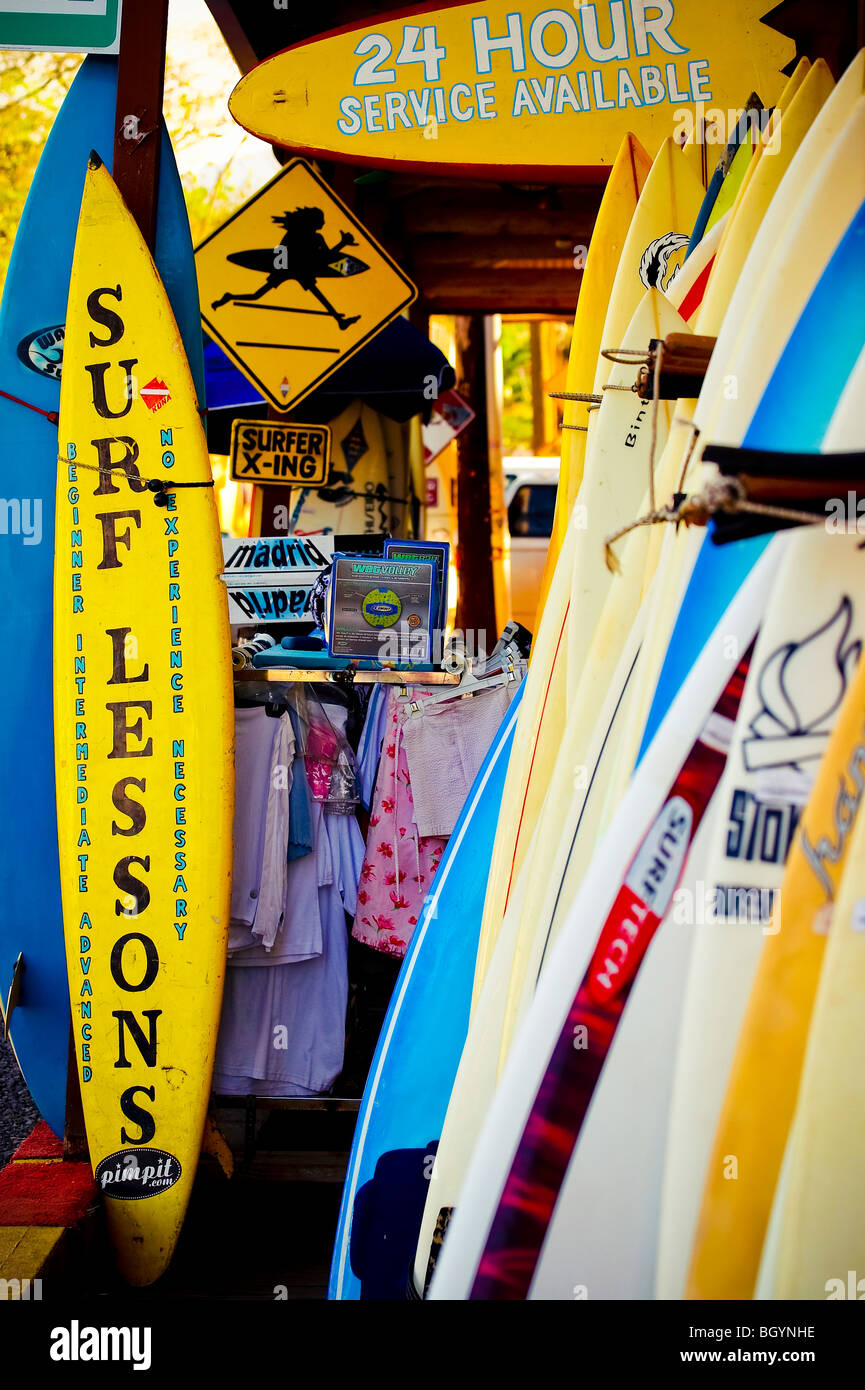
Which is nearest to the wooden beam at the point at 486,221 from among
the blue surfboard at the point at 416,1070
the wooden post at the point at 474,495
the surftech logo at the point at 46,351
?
the wooden post at the point at 474,495

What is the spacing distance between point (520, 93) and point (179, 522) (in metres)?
1.42

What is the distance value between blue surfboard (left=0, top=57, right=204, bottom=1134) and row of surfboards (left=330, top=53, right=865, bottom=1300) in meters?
1.50

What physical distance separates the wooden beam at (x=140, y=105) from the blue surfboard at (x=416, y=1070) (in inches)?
68.5

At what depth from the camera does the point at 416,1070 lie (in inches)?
95.9

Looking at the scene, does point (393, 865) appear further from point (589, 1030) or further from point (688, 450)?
point (688, 450)

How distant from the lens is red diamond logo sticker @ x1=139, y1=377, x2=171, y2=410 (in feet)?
9.46

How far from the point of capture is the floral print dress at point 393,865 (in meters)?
3.08

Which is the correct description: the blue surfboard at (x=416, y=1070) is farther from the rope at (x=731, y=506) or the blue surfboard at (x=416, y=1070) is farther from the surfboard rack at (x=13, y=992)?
the rope at (x=731, y=506)

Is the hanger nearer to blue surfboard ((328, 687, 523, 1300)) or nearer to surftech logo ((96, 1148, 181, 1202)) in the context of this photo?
blue surfboard ((328, 687, 523, 1300))

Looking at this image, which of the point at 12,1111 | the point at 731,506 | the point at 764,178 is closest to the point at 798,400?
the point at 731,506

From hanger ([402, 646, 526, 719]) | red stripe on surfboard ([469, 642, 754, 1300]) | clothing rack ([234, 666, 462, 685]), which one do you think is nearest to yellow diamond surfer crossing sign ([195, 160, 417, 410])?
clothing rack ([234, 666, 462, 685])

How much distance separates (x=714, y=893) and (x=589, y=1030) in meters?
0.28
